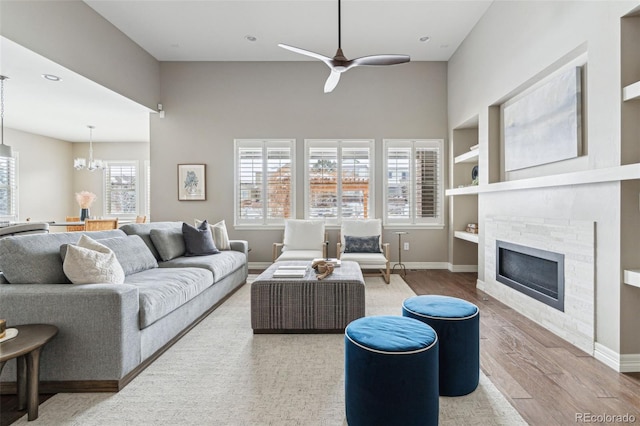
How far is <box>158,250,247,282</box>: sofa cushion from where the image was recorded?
11.4 ft

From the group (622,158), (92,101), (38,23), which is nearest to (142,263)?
(38,23)

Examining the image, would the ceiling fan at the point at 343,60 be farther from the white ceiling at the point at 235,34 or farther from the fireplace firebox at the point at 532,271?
the fireplace firebox at the point at 532,271

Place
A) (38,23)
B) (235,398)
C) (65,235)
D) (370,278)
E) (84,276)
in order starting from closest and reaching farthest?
1. (235,398)
2. (84,276)
3. (65,235)
4. (38,23)
5. (370,278)

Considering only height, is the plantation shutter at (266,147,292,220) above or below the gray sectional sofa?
above

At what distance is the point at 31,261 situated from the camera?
2.15 metres

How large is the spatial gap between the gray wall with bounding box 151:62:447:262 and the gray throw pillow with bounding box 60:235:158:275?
2.54 m

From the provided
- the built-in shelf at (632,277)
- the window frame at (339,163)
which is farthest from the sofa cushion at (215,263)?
the built-in shelf at (632,277)

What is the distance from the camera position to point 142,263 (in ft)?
10.4

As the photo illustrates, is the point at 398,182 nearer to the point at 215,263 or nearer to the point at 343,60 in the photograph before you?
the point at 343,60

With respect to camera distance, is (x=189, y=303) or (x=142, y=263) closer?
(x=189, y=303)

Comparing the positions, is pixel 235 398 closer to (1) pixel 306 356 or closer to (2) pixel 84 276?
(1) pixel 306 356

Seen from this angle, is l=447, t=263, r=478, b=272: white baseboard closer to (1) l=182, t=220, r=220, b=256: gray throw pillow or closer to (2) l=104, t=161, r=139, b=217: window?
(1) l=182, t=220, r=220, b=256: gray throw pillow

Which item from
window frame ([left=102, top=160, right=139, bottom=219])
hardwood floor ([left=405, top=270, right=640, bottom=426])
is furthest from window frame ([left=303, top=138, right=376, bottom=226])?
window frame ([left=102, top=160, right=139, bottom=219])

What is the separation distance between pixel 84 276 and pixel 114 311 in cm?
46
